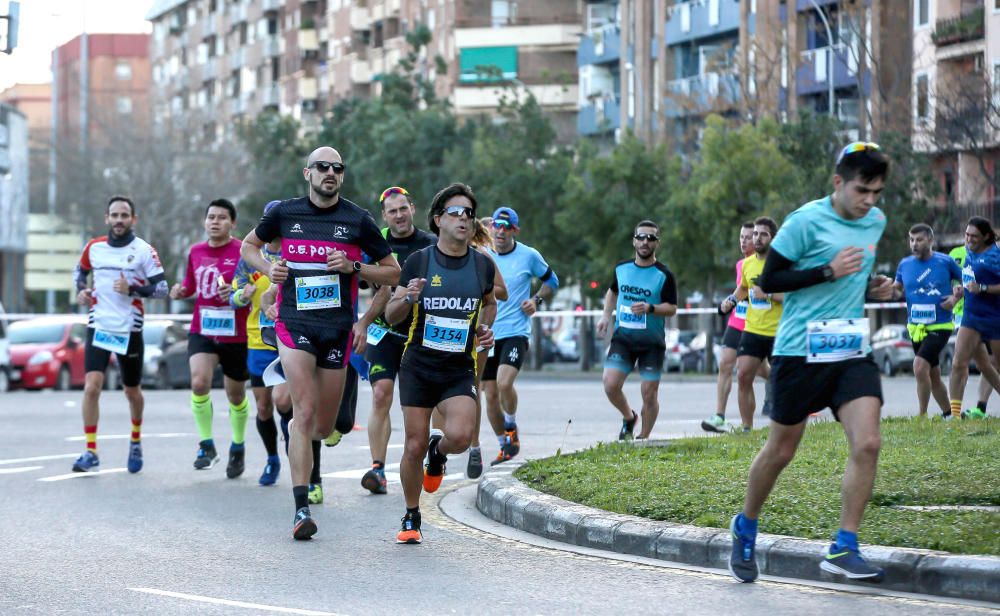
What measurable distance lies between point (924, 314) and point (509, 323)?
461 cm

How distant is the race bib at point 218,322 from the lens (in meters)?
15.1

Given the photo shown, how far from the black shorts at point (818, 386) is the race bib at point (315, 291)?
3279mm

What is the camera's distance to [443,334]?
10875 mm

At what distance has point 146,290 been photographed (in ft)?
51.7

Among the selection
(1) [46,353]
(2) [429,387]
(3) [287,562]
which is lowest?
(3) [287,562]

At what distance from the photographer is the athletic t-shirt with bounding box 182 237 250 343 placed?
15156 mm

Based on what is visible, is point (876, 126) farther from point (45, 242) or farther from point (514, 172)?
point (45, 242)

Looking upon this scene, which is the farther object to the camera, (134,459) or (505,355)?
(505,355)

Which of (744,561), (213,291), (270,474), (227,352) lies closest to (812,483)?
(744,561)

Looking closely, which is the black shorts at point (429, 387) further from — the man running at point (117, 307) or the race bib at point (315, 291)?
the man running at point (117, 307)

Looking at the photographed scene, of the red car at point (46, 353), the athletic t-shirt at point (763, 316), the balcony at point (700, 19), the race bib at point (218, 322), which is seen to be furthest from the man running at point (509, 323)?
the balcony at point (700, 19)

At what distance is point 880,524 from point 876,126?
4138 centimetres

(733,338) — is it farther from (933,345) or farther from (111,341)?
(111,341)

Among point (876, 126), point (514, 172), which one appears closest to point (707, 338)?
point (876, 126)
